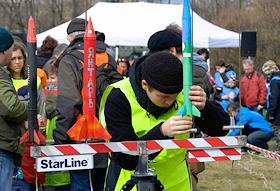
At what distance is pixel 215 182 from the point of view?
34.4 feet

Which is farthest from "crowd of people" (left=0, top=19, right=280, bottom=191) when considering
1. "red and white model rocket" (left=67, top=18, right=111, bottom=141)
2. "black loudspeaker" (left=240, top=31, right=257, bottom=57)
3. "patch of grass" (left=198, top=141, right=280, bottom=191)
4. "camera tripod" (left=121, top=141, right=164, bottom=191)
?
"patch of grass" (left=198, top=141, right=280, bottom=191)

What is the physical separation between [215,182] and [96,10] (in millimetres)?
8669

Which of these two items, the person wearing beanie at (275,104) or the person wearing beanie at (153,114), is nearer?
the person wearing beanie at (153,114)

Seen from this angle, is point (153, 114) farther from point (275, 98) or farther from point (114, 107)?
point (275, 98)

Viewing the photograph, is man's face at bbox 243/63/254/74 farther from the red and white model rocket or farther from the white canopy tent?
the red and white model rocket

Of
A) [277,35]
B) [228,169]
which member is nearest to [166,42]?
[228,169]

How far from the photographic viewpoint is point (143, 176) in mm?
3088

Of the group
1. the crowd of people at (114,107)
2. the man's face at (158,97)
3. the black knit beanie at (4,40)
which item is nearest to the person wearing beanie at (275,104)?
the crowd of people at (114,107)

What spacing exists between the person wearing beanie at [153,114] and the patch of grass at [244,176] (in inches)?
226

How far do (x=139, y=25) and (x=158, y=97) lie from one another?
46.4 feet

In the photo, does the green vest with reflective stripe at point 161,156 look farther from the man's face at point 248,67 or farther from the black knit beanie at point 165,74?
the man's face at point 248,67

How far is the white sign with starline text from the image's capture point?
10.0ft

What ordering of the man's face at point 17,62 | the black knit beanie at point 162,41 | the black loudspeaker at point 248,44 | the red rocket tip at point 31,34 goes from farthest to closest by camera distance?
the man's face at point 17,62, the black knit beanie at point 162,41, the black loudspeaker at point 248,44, the red rocket tip at point 31,34

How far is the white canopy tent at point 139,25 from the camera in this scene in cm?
1697
